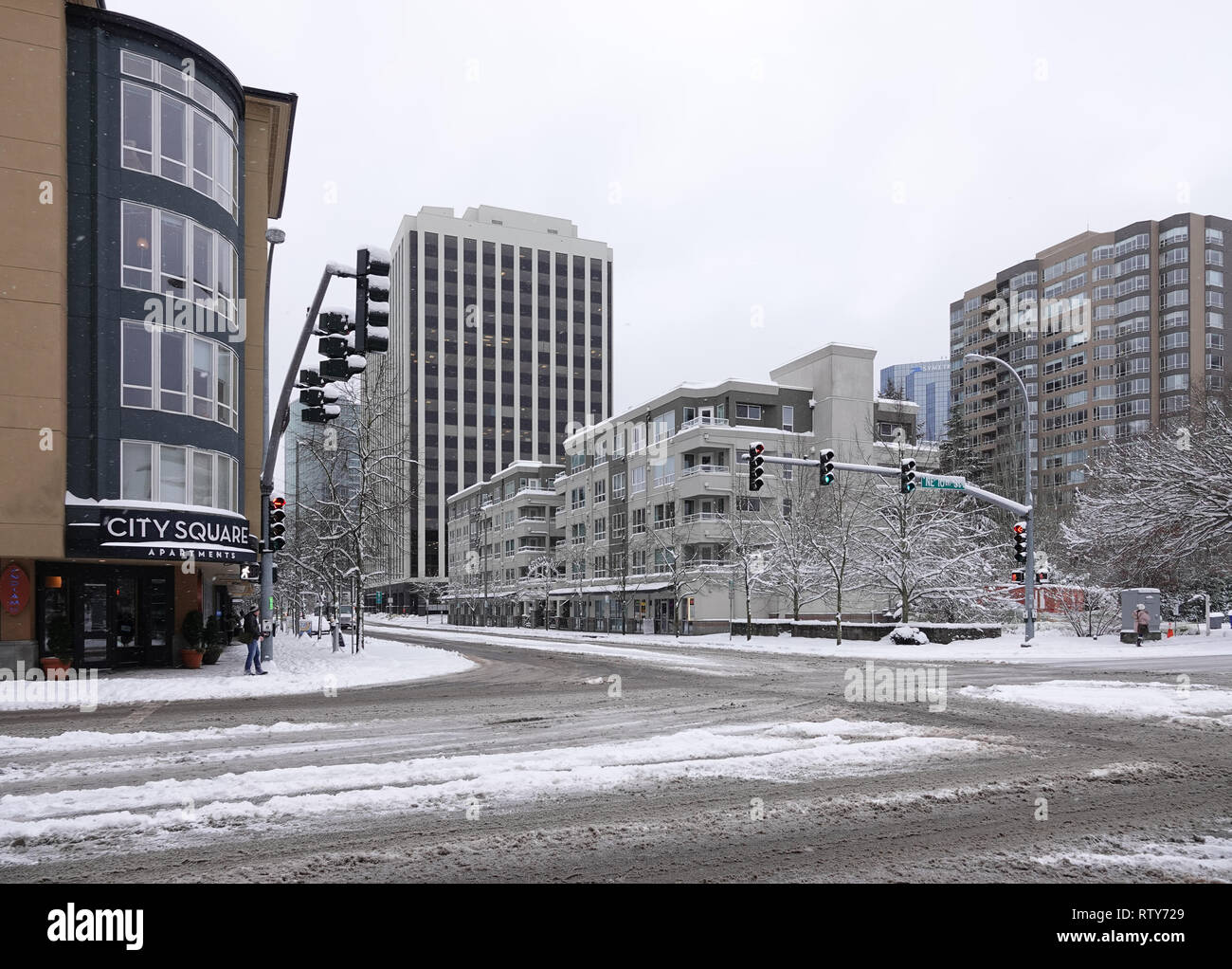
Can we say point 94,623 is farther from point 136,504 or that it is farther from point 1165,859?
point 1165,859

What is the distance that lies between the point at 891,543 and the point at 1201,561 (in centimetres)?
1219

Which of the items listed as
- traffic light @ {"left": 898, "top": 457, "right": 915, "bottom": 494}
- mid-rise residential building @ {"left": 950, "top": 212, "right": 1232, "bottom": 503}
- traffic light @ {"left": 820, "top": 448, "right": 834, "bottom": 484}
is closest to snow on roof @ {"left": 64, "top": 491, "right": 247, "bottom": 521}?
traffic light @ {"left": 820, "top": 448, "right": 834, "bottom": 484}

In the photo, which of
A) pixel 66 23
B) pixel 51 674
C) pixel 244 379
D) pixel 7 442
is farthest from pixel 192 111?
pixel 51 674

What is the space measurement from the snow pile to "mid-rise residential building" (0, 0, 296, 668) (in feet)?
63.4

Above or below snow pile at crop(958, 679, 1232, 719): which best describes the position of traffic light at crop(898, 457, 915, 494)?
above

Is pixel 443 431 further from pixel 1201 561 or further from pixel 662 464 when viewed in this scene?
pixel 1201 561

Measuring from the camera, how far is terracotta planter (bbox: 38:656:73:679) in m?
22.1

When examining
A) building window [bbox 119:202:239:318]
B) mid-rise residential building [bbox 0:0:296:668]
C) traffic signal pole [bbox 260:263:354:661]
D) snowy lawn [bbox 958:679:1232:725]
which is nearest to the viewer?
snowy lawn [bbox 958:679:1232:725]

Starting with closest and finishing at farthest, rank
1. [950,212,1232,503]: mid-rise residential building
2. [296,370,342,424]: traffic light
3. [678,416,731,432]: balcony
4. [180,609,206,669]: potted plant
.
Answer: [296,370,342,424]: traffic light < [180,609,206,669]: potted plant < [678,416,731,432]: balcony < [950,212,1232,503]: mid-rise residential building

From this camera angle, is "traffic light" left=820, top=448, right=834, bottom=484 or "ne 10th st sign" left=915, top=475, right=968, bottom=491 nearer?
"traffic light" left=820, top=448, right=834, bottom=484

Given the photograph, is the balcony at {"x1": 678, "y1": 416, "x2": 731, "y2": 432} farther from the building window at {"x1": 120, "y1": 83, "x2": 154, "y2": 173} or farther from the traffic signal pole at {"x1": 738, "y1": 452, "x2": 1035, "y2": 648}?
the building window at {"x1": 120, "y1": 83, "x2": 154, "y2": 173}

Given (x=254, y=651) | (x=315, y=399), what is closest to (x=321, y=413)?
(x=315, y=399)

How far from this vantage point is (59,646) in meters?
22.7
